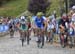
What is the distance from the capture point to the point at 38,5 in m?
63.7

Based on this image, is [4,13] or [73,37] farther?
[4,13]

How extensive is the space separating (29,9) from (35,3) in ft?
5.76

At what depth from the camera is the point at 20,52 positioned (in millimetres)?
17625

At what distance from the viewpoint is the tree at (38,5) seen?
6298 cm

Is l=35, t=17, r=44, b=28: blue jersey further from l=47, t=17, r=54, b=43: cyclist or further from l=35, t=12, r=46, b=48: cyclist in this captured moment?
l=47, t=17, r=54, b=43: cyclist

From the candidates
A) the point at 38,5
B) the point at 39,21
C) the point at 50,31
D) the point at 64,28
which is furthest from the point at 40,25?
the point at 38,5

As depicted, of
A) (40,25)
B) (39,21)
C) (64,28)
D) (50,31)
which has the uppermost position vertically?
(39,21)

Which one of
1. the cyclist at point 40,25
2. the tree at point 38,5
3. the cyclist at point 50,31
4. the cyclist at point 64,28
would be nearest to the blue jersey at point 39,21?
the cyclist at point 40,25

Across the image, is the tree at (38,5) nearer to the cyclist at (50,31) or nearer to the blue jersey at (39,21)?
the cyclist at (50,31)

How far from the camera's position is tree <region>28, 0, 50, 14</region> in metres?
63.0

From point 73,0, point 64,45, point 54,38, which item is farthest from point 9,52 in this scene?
point 73,0

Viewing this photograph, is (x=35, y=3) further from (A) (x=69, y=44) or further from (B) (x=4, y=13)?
(A) (x=69, y=44)

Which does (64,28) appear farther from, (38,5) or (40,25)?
(38,5)

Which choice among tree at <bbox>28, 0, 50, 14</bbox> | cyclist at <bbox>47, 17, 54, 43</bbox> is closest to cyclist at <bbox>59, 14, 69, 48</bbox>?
cyclist at <bbox>47, 17, 54, 43</bbox>
